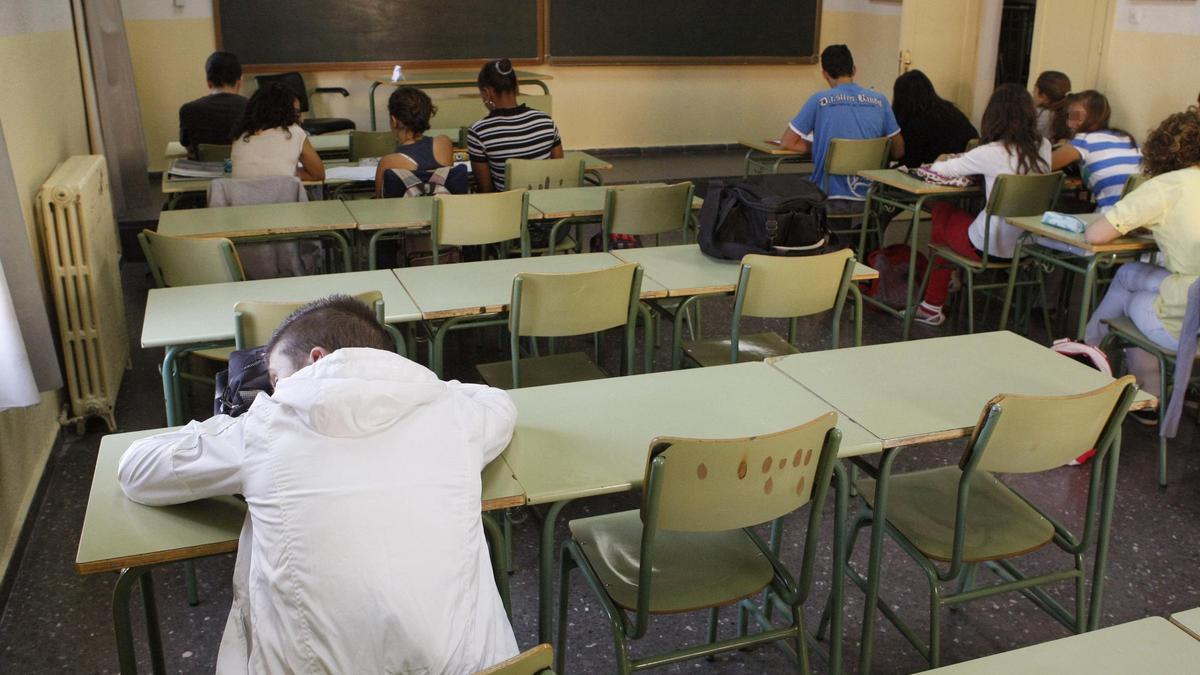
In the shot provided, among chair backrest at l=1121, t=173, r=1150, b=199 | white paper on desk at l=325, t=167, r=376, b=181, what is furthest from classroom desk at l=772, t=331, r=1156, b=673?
white paper on desk at l=325, t=167, r=376, b=181

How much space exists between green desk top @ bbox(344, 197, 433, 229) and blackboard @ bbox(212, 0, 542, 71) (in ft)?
13.8

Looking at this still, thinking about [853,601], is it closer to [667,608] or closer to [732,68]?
[667,608]

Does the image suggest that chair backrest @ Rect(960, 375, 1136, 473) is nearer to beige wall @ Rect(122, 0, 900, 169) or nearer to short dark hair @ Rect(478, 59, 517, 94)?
short dark hair @ Rect(478, 59, 517, 94)

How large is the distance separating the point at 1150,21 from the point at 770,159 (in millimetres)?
2234

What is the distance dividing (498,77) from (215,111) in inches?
72.3

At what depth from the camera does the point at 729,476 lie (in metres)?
1.90

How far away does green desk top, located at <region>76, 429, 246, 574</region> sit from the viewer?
1.71 metres

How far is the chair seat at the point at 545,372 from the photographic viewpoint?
3283 mm

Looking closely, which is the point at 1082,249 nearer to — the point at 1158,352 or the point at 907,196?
the point at 1158,352

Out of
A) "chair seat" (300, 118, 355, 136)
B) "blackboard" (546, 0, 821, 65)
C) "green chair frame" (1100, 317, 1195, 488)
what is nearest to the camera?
"green chair frame" (1100, 317, 1195, 488)

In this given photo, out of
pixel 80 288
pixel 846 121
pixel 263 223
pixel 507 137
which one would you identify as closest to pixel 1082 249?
pixel 846 121

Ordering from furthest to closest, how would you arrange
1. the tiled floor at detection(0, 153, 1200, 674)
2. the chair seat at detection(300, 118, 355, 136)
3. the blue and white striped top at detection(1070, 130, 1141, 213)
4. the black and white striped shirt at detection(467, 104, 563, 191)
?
the chair seat at detection(300, 118, 355, 136) < the blue and white striped top at detection(1070, 130, 1141, 213) < the black and white striped shirt at detection(467, 104, 563, 191) < the tiled floor at detection(0, 153, 1200, 674)

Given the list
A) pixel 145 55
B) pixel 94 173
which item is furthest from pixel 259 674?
pixel 145 55

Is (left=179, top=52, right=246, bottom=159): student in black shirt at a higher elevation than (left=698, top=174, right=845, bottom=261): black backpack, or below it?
higher
